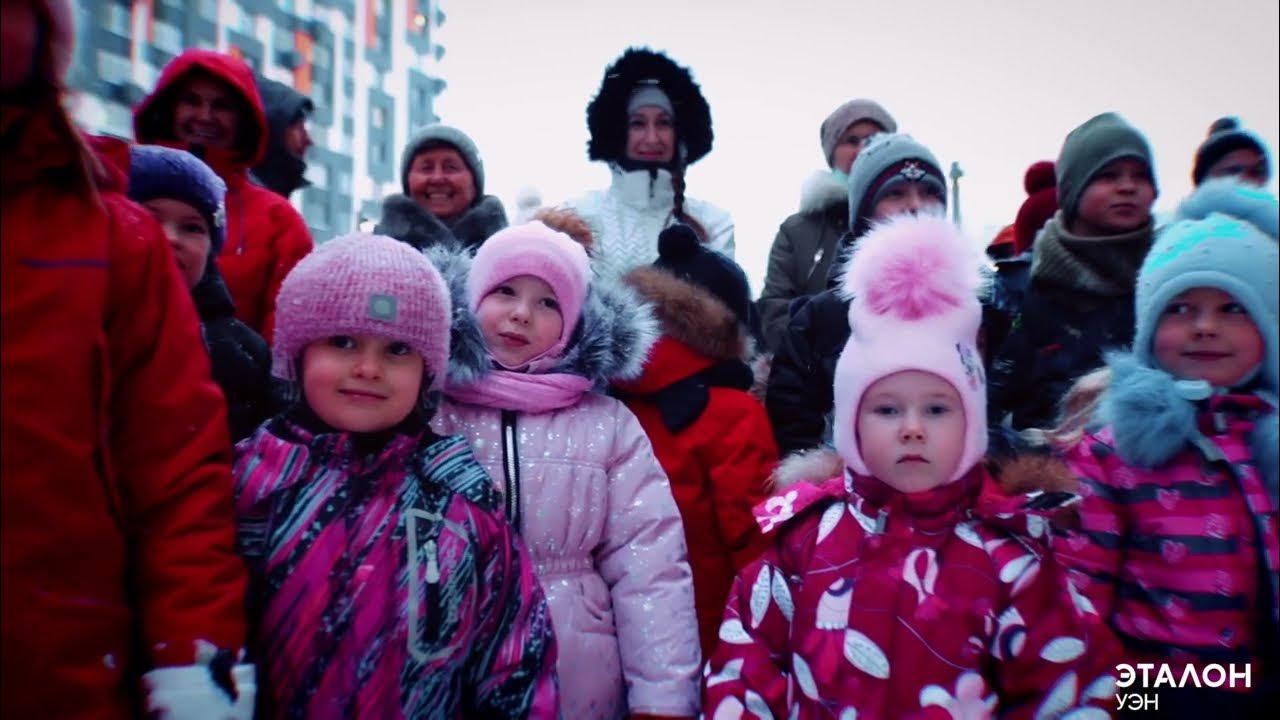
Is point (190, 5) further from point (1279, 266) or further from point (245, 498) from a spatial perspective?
point (1279, 266)

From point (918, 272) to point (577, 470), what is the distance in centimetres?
91

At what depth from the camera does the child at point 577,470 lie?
216 centimetres

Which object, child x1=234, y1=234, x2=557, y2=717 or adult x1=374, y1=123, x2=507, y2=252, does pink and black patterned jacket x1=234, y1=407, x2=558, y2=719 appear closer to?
child x1=234, y1=234, x2=557, y2=717

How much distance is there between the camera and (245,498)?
5.70 feet

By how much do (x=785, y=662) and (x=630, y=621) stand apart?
1.28 ft

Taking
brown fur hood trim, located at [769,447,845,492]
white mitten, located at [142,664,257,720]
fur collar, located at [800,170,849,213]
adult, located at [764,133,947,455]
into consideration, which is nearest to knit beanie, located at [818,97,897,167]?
fur collar, located at [800,170,849,213]

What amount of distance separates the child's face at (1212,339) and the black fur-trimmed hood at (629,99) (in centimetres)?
239

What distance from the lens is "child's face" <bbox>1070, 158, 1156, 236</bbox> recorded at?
2.92 m

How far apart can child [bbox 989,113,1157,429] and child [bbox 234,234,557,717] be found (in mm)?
1580

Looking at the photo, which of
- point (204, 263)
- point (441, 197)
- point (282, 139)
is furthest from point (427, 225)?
point (204, 263)

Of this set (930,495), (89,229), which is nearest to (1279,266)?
(930,495)

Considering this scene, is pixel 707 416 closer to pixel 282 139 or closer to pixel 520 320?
pixel 520 320

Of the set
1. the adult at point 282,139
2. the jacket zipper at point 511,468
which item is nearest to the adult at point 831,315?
the jacket zipper at point 511,468

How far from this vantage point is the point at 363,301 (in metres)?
1.85
